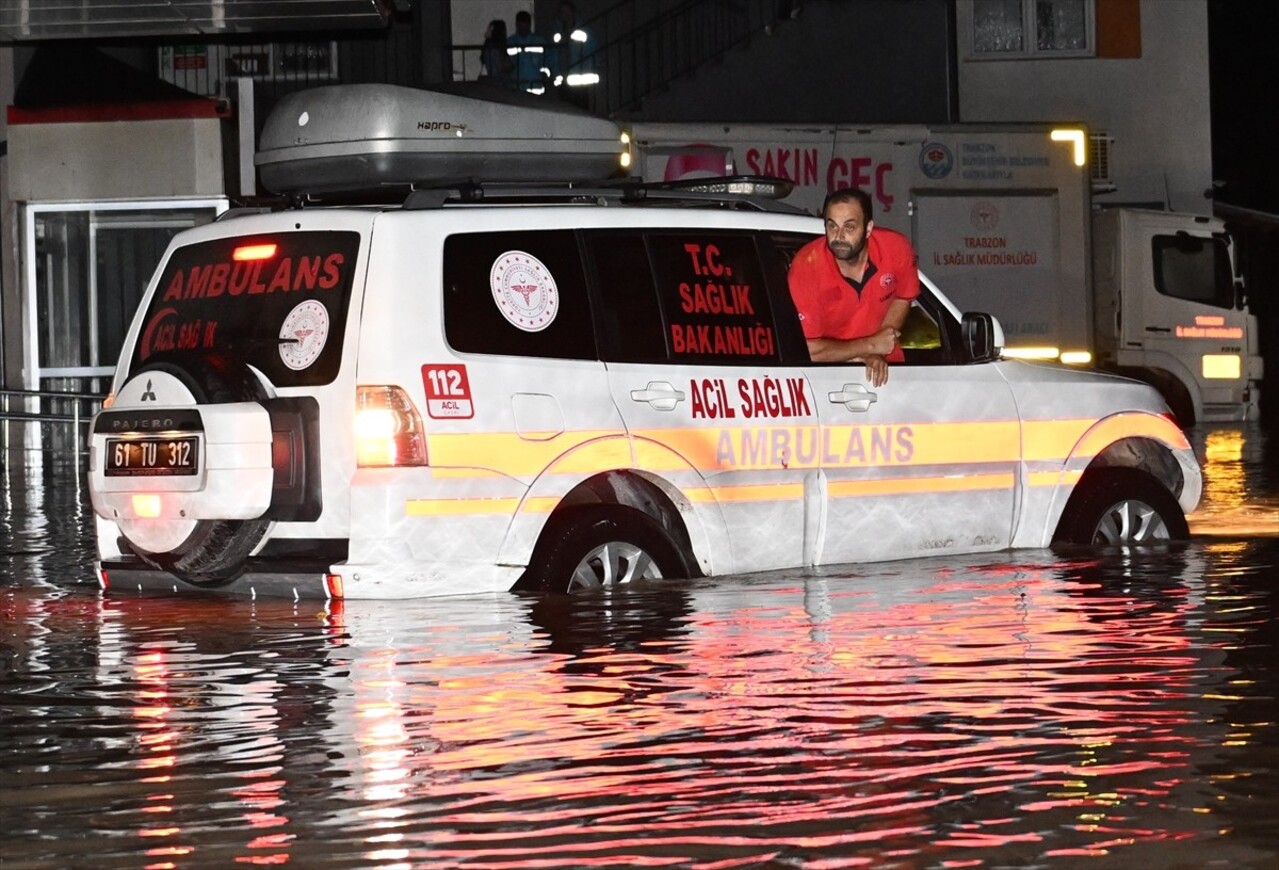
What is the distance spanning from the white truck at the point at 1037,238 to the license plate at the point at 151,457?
12.4m

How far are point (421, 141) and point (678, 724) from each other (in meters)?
3.77

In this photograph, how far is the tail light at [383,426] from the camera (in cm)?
794

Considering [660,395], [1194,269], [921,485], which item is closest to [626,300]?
[660,395]

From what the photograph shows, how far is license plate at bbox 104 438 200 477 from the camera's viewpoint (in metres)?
8.21

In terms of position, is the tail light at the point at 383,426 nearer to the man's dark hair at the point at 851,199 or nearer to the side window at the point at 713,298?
the side window at the point at 713,298

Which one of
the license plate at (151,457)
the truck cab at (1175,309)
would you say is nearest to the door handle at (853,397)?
the license plate at (151,457)

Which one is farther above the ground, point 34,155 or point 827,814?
point 34,155

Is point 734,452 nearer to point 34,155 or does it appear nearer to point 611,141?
point 611,141

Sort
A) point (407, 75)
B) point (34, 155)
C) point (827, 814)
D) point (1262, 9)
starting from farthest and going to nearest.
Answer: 1. point (1262, 9)
2. point (407, 75)
3. point (34, 155)
4. point (827, 814)

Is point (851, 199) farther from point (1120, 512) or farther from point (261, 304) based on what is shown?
point (261, 304)

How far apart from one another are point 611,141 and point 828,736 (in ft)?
14.1

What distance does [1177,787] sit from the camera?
5512 millimetres

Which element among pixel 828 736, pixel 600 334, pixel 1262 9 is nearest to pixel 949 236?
pixel 600 334

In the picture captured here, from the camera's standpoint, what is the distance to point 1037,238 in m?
23.1
